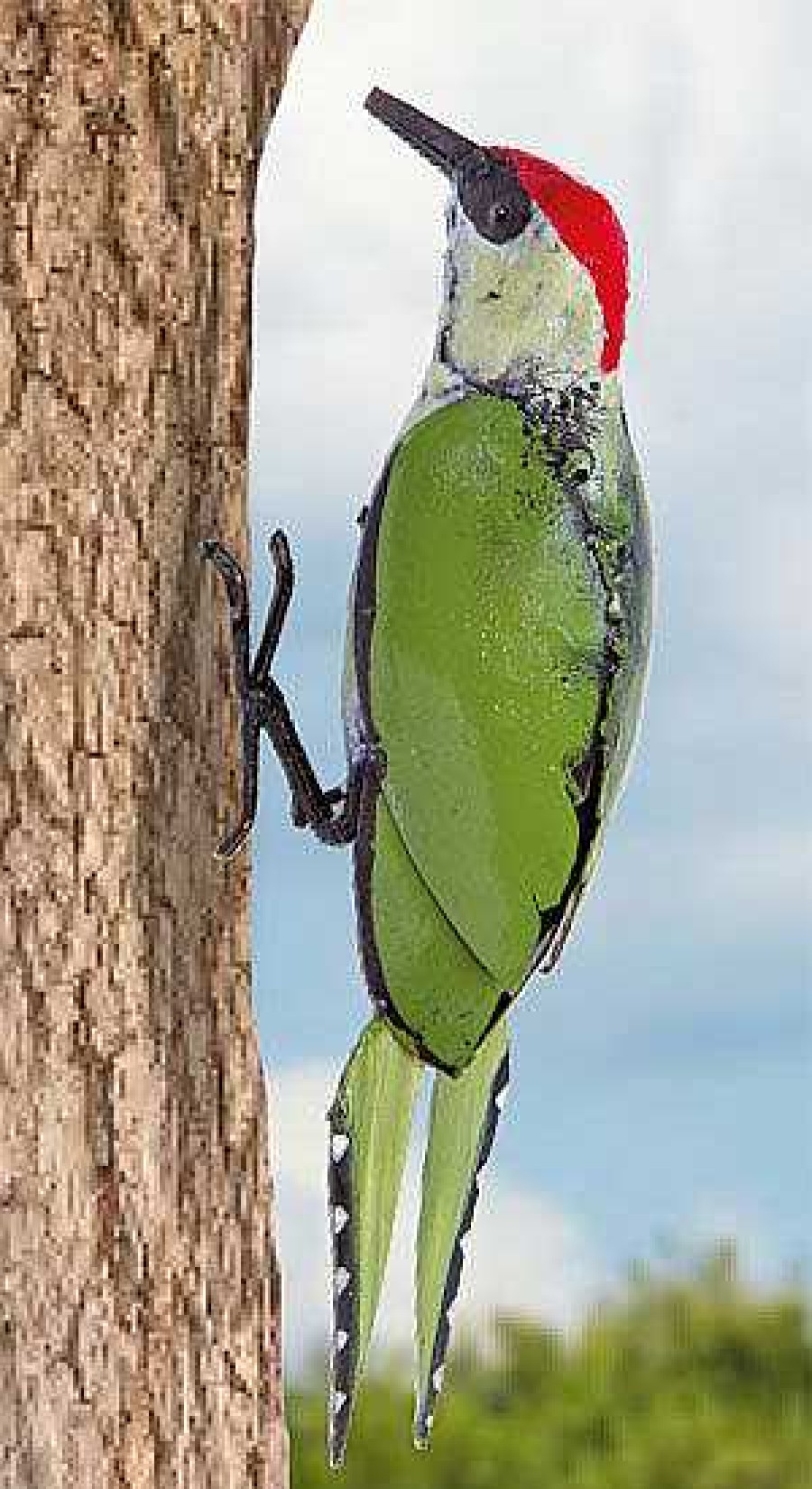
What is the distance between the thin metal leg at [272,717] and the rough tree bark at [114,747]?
0.02m

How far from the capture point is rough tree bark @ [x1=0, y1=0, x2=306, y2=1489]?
2.82 ft

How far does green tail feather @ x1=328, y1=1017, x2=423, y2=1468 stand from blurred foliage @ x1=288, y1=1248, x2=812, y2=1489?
100 centimetres

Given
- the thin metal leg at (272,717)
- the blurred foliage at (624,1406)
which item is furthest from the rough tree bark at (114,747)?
the blurred foliage at (624,1406)

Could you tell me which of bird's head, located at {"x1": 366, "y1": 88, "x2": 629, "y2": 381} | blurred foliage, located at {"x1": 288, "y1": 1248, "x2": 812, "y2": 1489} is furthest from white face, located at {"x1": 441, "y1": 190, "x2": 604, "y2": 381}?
blurred foliage, located at {"x1": 288, "y1": 1248, "x2": 812, "y2": 1489}

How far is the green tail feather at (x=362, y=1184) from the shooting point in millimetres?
867

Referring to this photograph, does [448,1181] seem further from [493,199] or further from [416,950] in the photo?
[493,199]

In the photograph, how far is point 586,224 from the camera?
851 mm

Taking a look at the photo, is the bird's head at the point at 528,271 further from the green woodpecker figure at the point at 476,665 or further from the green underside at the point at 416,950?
the green underside at the point at 416,950

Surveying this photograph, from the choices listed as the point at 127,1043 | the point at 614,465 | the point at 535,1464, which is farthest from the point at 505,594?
the point at 535,1464

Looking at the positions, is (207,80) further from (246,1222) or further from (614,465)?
(246,1222)

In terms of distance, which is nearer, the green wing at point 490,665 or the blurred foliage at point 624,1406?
the green wing at point 490,665

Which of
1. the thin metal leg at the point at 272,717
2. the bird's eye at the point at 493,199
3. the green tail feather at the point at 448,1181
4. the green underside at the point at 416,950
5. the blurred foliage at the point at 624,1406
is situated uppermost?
the bird's eye at the point at 493,199

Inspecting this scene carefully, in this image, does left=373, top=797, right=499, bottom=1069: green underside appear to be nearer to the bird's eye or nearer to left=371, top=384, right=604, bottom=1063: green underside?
left=371, top=384, right=604, bottom=1063: green underside

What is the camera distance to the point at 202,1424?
35.2 inches
